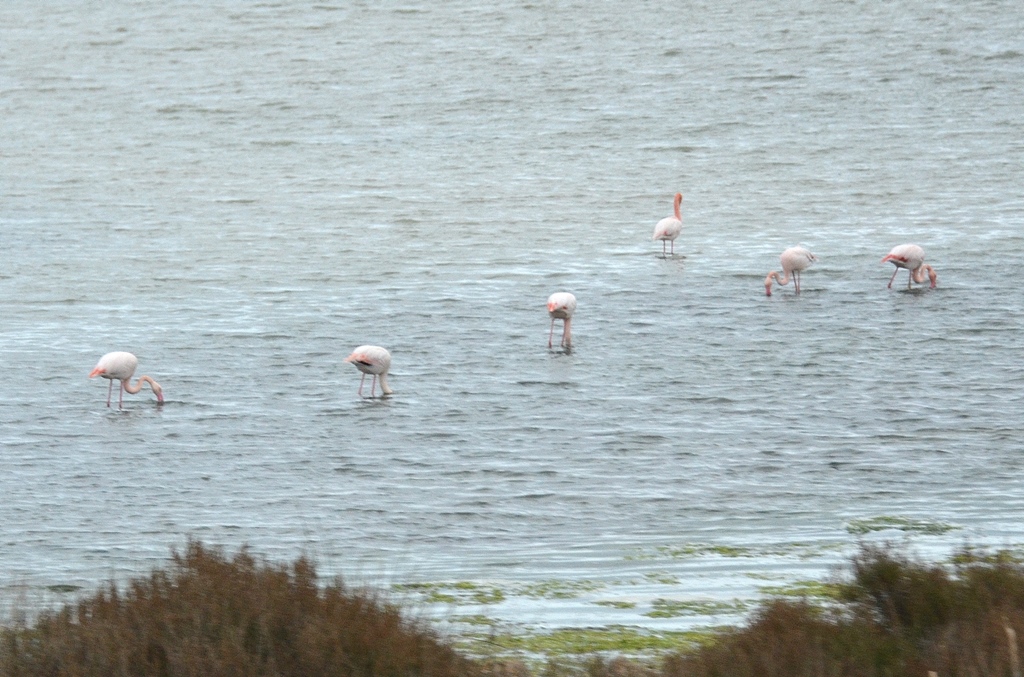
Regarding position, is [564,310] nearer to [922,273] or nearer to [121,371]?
[121,371]

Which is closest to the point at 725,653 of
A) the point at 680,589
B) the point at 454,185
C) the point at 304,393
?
the point at 680,589

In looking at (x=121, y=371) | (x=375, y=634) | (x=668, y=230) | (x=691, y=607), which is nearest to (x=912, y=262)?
(x=668, y=230)

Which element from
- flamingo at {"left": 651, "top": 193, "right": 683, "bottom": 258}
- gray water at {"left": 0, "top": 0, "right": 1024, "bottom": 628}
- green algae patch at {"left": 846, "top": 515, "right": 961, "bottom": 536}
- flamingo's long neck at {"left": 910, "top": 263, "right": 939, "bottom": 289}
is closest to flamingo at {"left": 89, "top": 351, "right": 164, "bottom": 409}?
gray water at {"left": 0, "top": 0, "right": 1024, "bottom": 628}

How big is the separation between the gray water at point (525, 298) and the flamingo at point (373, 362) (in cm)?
27

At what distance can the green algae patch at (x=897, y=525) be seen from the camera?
9.84 meters

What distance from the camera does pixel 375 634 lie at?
5.83m

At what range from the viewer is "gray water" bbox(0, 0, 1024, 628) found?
10570 millimetres

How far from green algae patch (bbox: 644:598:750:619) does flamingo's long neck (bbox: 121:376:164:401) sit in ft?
25.9

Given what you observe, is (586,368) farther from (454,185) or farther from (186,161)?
(186,161)

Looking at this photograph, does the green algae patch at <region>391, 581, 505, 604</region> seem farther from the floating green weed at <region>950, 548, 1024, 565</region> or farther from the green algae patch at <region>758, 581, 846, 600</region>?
A: the floating green weed at <region>950, 548, 1024, 565</region>

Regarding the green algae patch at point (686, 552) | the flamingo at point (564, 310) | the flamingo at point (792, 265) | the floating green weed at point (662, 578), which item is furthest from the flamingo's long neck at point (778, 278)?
the floating green weed at point (662, 578)

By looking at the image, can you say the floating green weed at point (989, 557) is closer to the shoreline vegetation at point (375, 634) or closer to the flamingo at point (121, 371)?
the shoreline vegetation at point (375, 634)

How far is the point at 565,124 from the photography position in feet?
120

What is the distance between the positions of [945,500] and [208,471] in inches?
222
